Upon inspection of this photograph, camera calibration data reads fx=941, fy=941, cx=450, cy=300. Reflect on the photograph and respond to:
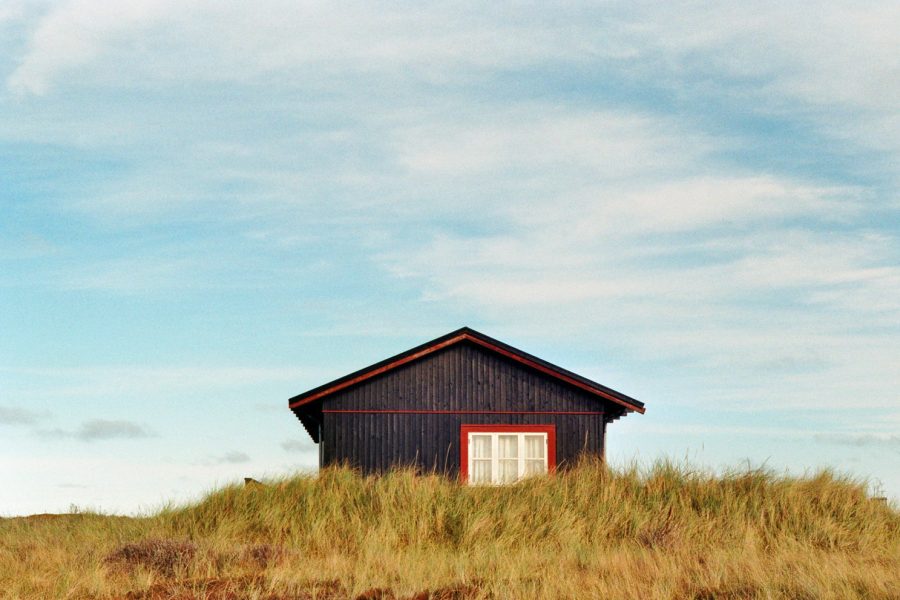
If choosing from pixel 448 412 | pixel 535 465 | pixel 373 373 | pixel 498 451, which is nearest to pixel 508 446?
pixel 498 451

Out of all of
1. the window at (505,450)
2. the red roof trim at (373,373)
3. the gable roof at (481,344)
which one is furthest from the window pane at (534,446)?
the red roof trim at (373,373)

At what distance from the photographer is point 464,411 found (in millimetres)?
23969

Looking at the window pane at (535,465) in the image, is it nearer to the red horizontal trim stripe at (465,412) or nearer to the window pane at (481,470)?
the window pane at (481,470)

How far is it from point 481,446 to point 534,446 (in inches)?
53.0

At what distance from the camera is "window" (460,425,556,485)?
23.7 metres

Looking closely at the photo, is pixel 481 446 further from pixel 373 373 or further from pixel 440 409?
pixel 373 373

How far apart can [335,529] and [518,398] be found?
876cm

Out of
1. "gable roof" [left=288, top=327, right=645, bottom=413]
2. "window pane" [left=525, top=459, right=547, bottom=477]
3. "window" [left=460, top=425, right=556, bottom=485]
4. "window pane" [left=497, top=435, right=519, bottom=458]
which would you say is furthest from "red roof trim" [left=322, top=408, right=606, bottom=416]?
"window pane" [left=525, top=459, right=547, bottom=477]

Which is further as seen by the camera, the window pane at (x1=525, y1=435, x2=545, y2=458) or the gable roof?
the window pane at (x1=525, y1=435, x2=545, y2=458)

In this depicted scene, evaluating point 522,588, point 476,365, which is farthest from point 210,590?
point 476,365

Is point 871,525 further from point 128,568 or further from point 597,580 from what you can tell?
point 128,568

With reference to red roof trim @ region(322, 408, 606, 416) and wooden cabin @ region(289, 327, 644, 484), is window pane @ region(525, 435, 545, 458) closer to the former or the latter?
wooden cabin @ region(289, 327, 644, 484)

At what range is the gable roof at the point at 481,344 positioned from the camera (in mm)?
23656

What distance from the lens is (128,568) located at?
13.1m
